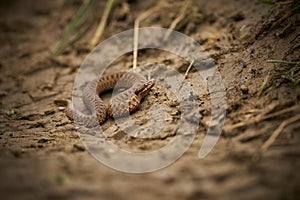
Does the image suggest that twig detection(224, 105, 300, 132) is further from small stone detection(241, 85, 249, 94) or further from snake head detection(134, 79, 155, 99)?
snake head detection(134, 79, 155, 99)

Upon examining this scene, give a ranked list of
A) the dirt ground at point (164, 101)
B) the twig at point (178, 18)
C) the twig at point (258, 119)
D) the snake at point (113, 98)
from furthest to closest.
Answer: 1. the twig at point (178, 18)
2. the snake at point (113, 98)
3. the twig at point (258, 119)
4. the dirt ground at point (164, 101)

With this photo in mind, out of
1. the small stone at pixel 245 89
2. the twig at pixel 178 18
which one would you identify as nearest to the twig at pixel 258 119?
the small stone at pixel 245 89

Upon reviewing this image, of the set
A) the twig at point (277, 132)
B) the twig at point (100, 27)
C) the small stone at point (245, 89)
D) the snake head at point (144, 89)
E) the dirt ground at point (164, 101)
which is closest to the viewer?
the dirt ground at point (164, 101)

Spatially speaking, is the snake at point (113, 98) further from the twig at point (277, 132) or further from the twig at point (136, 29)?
the twig at point (277, 132)

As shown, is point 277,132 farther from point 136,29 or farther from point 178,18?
point 136,29

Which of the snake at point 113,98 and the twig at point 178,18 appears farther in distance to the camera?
the twig at point 178,18

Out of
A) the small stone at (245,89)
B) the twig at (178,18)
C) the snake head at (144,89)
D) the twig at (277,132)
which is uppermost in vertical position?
the twig at (178,18)

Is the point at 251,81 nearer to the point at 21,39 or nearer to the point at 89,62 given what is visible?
the point at 89,62
